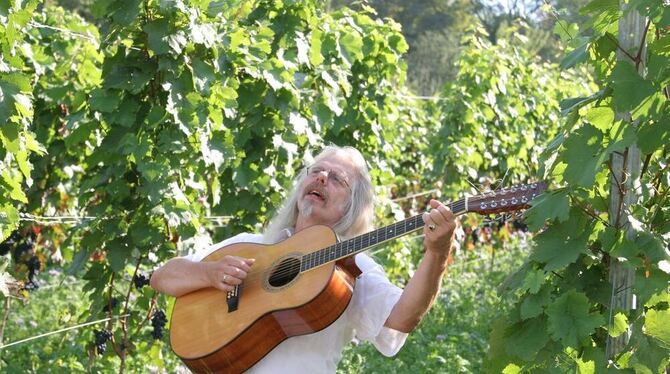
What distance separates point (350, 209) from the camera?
3170 mm

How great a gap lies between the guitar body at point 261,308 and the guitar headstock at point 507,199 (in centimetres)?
52

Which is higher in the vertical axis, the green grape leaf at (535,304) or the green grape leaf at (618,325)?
the green grape leaf at (535,304)

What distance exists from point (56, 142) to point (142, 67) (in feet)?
4.85

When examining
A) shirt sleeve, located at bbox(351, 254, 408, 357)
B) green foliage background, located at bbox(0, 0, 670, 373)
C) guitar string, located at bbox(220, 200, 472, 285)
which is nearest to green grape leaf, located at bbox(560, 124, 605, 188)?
green foliage background, located at bbox(0, 0, 670, 373)

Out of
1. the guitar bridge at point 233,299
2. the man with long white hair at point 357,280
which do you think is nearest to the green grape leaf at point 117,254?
the man with long white hair at point 357,280

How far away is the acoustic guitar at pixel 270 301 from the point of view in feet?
9.49

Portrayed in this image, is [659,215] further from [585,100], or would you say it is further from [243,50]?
[243,50]

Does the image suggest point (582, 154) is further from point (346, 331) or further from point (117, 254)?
point (117, 254)

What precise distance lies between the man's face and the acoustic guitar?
96mm

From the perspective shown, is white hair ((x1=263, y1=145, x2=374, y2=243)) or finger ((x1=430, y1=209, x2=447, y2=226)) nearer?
finger ((x1=430, y1=209, x2=447, y2=226))

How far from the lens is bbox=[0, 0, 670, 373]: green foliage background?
7.50 feet

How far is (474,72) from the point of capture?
26.6 feet

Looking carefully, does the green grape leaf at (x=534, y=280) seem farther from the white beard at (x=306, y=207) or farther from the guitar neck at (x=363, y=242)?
the white beard at (x=306, y=207)

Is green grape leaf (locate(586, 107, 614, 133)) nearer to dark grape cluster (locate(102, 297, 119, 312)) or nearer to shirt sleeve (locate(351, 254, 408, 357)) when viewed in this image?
shirt sleeve (locate(351, 254, 408, 357))
